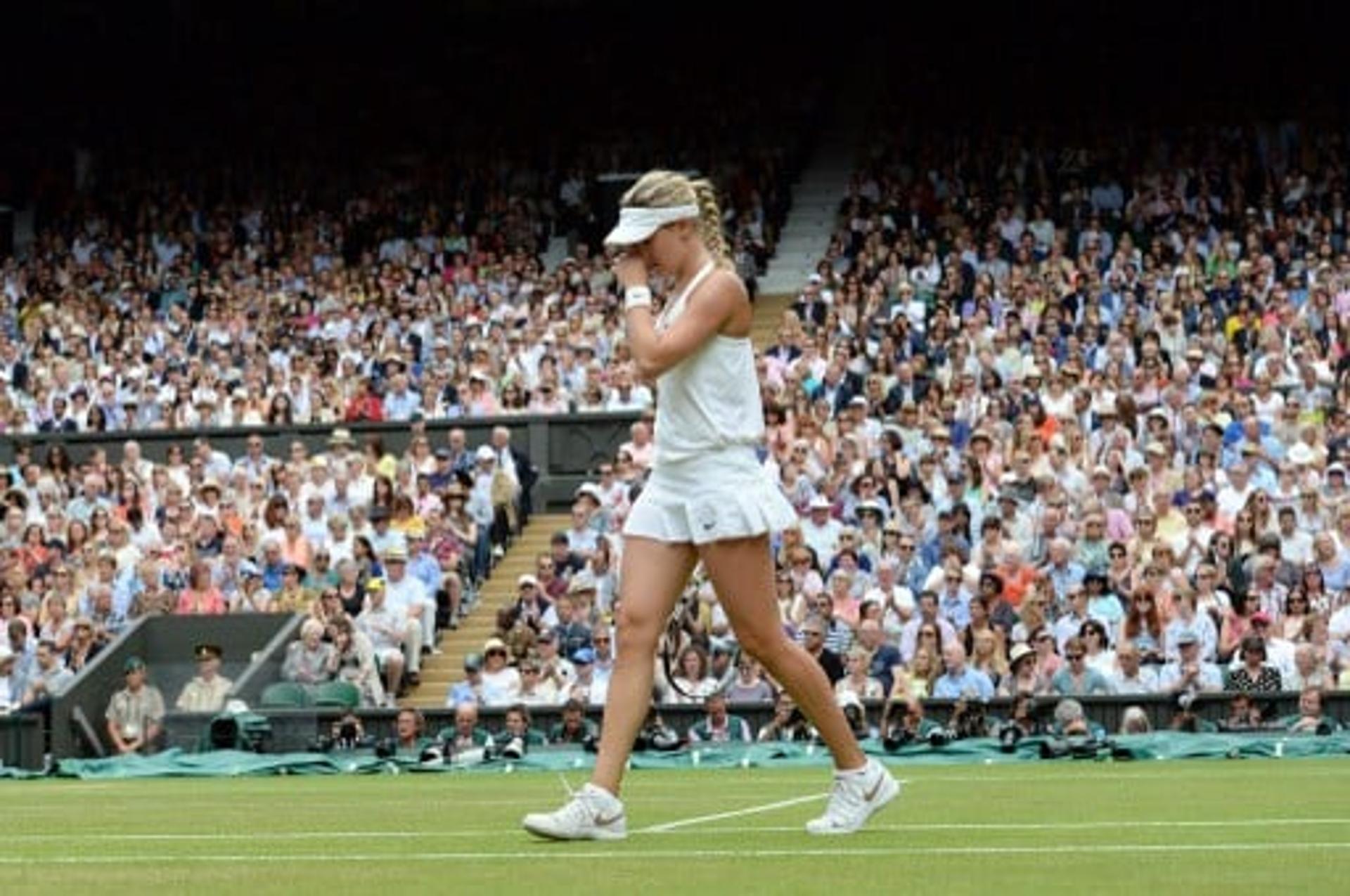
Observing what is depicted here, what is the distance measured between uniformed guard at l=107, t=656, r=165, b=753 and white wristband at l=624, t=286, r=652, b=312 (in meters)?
14.2

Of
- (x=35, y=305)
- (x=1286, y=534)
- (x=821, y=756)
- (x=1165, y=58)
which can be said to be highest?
(x=1165, y=58)

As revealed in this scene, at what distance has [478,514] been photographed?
26.7 m

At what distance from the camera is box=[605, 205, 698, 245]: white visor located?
360 inches

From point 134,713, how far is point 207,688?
608mm

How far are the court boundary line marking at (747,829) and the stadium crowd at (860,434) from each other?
8.71m

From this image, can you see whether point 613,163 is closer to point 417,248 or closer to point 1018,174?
point 417,248

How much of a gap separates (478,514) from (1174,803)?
16007 millimetres

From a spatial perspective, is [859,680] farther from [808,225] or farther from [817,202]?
[817,202]

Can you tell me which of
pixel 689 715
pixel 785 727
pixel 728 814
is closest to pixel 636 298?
pixel 728 814

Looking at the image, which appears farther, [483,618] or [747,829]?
[483,618]

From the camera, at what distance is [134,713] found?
2295cm

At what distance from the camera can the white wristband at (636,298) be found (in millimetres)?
9094

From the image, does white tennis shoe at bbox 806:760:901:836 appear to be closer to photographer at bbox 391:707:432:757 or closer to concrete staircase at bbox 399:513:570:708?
photographer at bbox 391:707:432:757

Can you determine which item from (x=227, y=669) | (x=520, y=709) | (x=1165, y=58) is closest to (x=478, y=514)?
(x=227, y=669)
